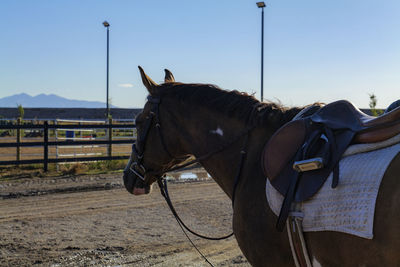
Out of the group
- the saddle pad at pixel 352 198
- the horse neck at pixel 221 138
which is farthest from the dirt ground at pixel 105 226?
the saddle pad at pixel 352 198

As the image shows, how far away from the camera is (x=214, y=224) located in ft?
24.6

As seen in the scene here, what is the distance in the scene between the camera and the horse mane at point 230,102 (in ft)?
10.2

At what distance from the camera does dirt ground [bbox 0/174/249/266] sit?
5645 mm

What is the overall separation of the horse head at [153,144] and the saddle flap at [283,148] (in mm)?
1240

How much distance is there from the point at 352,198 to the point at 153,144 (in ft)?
6.68

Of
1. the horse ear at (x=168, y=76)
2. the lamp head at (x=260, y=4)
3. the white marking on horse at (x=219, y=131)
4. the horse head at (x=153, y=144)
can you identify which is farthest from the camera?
the lamp head at (x=260, y=4)

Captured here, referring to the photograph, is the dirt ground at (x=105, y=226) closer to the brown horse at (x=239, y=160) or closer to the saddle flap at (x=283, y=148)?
the brown horse at (x=239, y=160)

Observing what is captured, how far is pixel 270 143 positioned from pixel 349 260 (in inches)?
36.3

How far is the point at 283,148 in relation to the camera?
2746 millimetres

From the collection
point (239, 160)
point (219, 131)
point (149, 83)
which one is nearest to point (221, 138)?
point (219, 131)

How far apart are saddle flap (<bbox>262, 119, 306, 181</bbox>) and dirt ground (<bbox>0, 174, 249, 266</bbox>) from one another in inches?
123

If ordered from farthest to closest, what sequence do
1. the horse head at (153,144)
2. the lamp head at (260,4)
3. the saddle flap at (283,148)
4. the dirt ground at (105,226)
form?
the lamp head at (260,4)
the dirt ground at (105,226)
the horse head at (153,144)
the saddle flap at (283,148)

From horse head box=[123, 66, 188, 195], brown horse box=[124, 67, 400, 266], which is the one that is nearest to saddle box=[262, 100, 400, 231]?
brown horse box=[124, 67, 400, 266]

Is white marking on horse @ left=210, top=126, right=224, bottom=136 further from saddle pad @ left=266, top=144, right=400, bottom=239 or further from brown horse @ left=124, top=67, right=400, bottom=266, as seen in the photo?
saddle pad @ left=266, top=144, right=400, bottom=239
